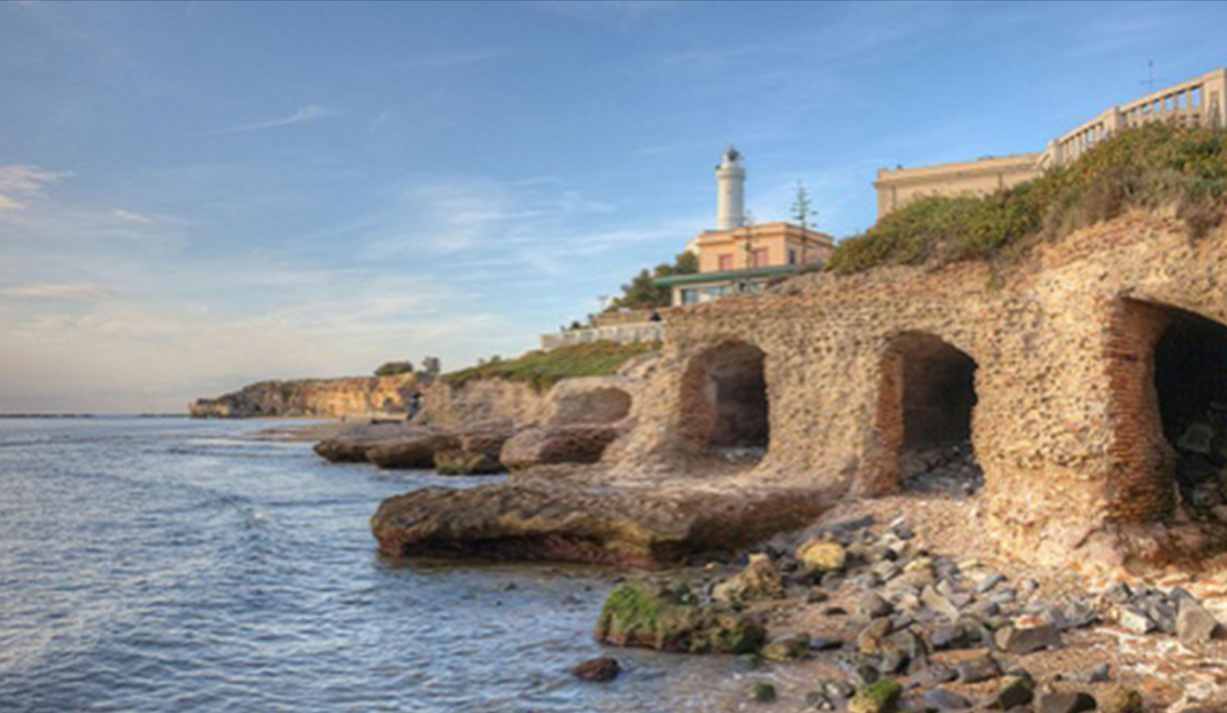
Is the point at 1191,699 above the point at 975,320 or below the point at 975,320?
below

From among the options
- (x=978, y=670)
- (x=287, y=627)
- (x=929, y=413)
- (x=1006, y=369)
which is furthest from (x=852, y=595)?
(x=929, y=413)

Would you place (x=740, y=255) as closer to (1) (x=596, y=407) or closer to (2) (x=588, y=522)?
(1) (x=596, y=407)

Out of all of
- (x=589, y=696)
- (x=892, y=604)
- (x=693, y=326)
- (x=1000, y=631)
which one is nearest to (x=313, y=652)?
(x=589, y=696)

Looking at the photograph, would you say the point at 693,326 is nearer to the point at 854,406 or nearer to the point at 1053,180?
the point at 854,406

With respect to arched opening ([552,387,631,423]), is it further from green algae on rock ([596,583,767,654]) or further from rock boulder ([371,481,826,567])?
green algae on rock ([596,583,767,654])

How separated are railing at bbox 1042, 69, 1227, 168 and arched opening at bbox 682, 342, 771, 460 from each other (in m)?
8.59

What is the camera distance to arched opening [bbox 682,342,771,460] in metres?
23.7

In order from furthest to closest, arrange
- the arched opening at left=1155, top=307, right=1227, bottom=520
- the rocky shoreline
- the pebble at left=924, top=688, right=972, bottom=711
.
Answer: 1. the arched opening at left=1155, top=307, right=1227, bottom=520
2. the rocky shoreline
3. the pebble at left=924, top=688, right=972, bottom=711

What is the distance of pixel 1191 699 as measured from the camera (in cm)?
901

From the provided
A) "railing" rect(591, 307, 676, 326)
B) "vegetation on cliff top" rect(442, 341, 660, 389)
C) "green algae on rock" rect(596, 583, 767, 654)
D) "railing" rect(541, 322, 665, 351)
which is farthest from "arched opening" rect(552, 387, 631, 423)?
"green algae on rock" rect(596, 583, 767, 654)

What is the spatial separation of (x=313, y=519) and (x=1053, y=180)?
19193 millimetres

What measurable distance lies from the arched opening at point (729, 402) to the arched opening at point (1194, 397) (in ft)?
30.0

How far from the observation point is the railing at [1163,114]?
1728 cm

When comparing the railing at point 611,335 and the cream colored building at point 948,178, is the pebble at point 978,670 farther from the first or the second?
the railing at point 611,335
